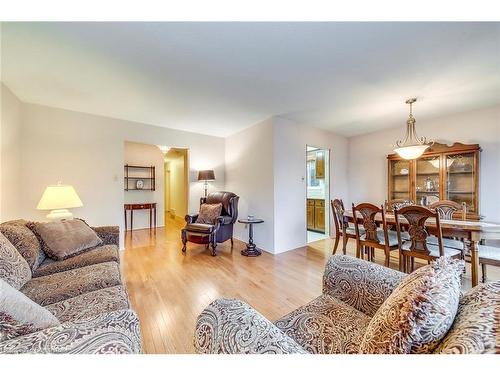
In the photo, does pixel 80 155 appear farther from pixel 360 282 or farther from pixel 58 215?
pixel 360 282

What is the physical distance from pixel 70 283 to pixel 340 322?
5.59 feet

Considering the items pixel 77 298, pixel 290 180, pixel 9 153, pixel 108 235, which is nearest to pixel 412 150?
pixel 290 180

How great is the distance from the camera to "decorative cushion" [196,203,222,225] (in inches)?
143

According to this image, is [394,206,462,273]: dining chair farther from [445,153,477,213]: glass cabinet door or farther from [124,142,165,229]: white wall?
[124,142,165,229]: white wall

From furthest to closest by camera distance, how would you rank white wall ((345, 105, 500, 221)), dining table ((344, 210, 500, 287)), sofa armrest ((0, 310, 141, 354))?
white wall ((345, 105, 500, 221)) → dining table ((344, 210, 500, 287)) → sofa armrest ((0, 310, 141, 354))

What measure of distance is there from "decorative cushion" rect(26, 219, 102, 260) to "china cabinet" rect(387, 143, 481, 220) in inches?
176

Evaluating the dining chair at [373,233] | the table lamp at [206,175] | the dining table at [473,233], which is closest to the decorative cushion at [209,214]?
the table lamp at [206,175]

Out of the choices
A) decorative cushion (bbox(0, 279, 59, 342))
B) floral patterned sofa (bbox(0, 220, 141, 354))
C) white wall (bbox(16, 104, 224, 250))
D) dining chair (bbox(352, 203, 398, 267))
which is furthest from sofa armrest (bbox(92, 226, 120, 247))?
dining chair (bbox(352, 203, 398, 267))

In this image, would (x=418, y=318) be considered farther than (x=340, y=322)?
No

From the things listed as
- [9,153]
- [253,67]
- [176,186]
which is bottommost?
[176,186]

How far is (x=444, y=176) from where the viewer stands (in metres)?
3.41

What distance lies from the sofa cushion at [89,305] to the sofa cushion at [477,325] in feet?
4.69

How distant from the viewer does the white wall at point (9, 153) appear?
248 centimetres
